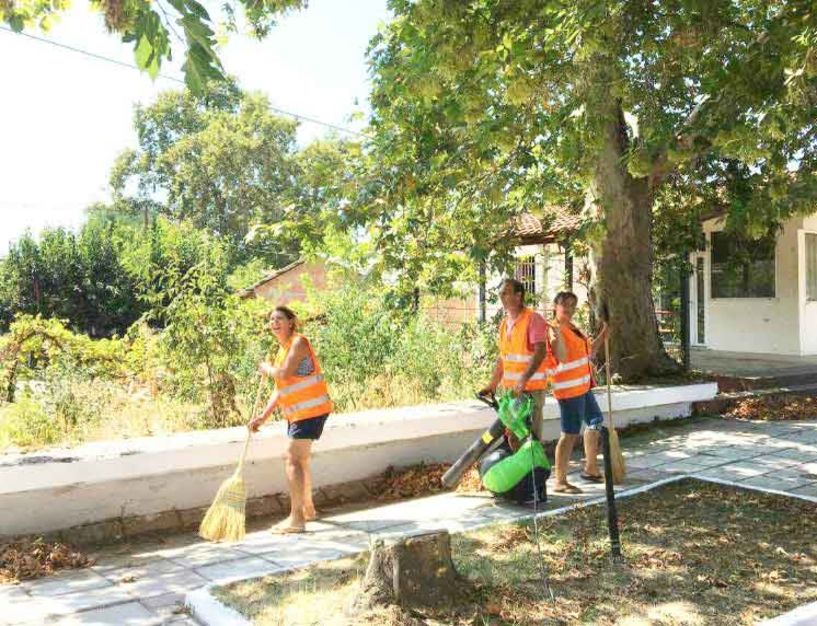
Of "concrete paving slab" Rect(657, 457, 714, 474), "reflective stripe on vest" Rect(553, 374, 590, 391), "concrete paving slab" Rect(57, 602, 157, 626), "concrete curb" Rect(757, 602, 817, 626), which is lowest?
"concrete paving slab" Rect(57, 602, 157, 626)

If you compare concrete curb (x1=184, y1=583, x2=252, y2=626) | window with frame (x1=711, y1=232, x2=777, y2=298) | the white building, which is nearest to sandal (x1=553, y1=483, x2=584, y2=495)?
concrete curb (x1=184, y1=583, x2=252, y2=626)

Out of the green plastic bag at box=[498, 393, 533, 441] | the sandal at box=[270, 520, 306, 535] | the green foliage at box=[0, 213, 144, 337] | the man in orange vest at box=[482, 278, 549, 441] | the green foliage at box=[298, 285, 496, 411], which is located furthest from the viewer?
the green foliage at box=[0, 213, 144, 337]

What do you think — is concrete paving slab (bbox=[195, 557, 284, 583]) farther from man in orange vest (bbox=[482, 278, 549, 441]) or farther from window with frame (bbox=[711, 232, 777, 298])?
window with frame (bbox=[711, 232, 777, 298])

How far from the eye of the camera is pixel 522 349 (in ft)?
21.3

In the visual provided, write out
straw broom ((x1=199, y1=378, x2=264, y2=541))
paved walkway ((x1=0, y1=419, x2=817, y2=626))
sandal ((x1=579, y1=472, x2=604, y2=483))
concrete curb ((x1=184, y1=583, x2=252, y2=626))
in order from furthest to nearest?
sandal ((x1=579, y1=472, x2=604, y2=483)) → straw broom ((x1=199, y1=378, x2=264, y2=541)) → paved walkway ((x1=0, y1=419, x2=817, y2=626)) → concrete curb ((x1=184, y1=583, x2=252, y2=626))

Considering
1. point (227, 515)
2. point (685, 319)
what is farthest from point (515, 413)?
point (685, 319)

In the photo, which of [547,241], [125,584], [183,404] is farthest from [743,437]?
[547,241]

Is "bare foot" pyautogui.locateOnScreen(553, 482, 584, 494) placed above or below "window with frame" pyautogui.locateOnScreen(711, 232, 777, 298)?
below

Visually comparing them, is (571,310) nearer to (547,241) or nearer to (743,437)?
(743,437)

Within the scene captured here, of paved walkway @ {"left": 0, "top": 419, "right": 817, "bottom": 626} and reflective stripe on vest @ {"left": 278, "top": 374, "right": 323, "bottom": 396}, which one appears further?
reflective stripe on vest @ {"left": 278, "top": 374, "right": 323, "bottom": 396}

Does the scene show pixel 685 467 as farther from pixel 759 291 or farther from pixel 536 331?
pixel 759 291

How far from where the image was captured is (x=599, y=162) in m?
11.0

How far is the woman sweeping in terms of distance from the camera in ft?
19.2

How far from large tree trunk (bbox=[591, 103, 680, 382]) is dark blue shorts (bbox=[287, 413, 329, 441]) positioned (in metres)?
6.32
